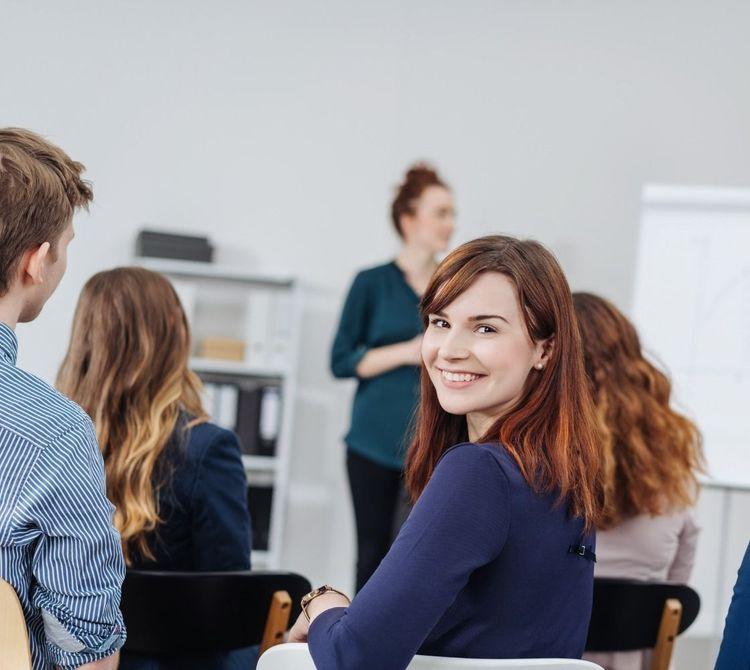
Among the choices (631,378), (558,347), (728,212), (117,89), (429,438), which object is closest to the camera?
(558,347)

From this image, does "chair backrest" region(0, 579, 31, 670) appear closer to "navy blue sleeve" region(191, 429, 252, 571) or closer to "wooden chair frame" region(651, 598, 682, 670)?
"navy blue sleeve" region(191, 429, 252, 571)

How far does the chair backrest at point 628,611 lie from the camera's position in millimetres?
1876

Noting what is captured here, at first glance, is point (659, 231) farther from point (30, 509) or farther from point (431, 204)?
point (30, 509)

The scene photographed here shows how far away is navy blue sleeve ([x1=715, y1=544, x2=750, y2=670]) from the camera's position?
130cm

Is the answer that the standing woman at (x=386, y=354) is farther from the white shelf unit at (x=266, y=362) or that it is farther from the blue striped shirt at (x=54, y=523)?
the blue striped shirt at (x=54, y=523)

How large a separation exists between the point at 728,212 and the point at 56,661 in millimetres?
3094

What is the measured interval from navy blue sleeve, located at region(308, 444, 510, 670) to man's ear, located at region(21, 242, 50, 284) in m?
0.54

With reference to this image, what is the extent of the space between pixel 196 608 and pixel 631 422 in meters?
1.02

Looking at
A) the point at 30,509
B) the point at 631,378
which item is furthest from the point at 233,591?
the point at 631,378

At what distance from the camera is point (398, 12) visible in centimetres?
455

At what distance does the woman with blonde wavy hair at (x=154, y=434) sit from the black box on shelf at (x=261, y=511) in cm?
233

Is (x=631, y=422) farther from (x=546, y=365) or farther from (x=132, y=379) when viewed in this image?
(x=132, y=379)

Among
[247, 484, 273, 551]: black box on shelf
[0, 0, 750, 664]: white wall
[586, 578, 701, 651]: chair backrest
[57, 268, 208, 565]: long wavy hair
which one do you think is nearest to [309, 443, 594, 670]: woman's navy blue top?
[586, 578, 701, 651]: chair backrest

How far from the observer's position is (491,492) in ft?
3.79
